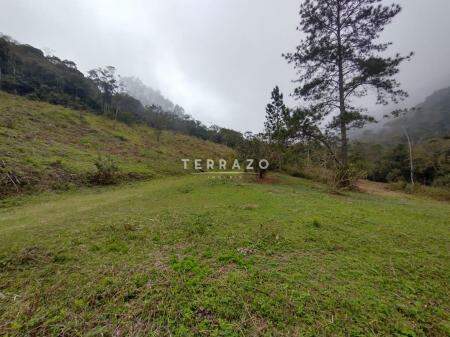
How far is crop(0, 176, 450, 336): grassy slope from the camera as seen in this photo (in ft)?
5.45

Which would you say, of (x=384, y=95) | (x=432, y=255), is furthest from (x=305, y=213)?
(x=384, y=95)

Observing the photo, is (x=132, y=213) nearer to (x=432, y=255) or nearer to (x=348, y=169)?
(x=432, y=255)

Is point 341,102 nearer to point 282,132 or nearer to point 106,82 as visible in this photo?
point 282,132

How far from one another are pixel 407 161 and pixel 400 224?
73.2 ft

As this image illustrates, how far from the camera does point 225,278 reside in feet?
7.09

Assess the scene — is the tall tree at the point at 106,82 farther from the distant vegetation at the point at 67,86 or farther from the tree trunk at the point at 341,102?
the tree trunk at the point at 341,102

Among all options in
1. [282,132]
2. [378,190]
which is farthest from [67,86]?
[378,190]

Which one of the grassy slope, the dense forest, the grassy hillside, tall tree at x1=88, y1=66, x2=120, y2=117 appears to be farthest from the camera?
tall tree at x1=88, y1=66, x2=120, y2=117

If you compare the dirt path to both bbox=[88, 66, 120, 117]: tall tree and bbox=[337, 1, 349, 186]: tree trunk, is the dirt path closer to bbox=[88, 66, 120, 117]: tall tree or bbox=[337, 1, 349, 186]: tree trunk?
bbox=[337, 1, 349, 186]: tree trunk

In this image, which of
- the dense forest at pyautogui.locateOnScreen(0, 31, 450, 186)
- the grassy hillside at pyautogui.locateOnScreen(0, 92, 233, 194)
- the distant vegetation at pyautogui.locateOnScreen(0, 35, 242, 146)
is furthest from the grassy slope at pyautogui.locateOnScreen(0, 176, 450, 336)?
the distant vegetation at pyautogui.locateOnScreen(0, 35, 242, 146)

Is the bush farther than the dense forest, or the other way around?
the dense forest

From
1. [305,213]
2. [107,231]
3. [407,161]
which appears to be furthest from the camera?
[407,161]

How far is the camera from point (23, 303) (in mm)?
1913

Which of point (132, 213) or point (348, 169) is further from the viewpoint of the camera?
point (348, 169)
